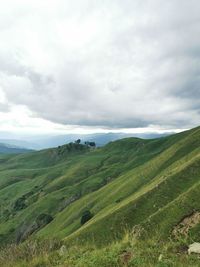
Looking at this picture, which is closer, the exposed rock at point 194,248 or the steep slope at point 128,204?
the exposed rock at point 194,248

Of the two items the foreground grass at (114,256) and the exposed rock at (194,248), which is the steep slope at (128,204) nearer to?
the foreground grass at (114,256)

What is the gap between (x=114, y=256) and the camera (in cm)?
1459

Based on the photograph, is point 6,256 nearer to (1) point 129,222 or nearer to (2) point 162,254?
(2) point 162,254

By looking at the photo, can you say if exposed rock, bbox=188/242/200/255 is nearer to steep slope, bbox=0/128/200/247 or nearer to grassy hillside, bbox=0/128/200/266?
grassy hillside, bbox=0/128/200/266

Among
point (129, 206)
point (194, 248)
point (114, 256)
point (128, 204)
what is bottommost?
point (129, 206)

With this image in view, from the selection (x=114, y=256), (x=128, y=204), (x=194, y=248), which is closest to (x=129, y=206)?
(x=128, y=204)

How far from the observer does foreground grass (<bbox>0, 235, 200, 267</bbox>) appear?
13.2m

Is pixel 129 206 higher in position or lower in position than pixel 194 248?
lower

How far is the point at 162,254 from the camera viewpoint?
13.7 metres

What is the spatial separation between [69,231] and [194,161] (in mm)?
44233

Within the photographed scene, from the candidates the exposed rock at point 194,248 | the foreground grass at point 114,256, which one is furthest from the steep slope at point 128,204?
the exposed rock at point 194,248

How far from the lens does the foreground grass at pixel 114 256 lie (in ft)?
43.4

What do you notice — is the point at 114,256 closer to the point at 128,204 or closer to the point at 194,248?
the point at 194,248

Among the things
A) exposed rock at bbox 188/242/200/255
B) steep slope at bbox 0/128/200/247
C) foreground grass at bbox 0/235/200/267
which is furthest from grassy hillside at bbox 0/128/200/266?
exposed rock at bbox 188/242/200/255
